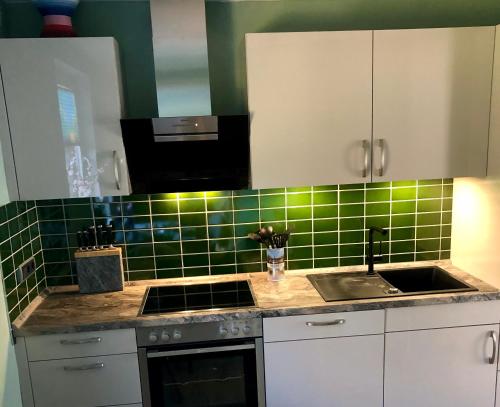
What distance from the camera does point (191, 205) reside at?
2.23 metres

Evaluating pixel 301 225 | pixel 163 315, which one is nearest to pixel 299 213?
pixel 301 225

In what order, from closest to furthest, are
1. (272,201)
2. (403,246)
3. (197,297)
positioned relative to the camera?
(197,297) → (272,201) → (403,246)

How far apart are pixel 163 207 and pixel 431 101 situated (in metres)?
1.51

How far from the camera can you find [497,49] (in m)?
1.91

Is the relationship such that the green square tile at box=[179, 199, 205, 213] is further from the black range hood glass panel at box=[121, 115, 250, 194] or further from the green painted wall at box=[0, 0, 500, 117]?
the green painted wall at box=[0, 0, 500, 117]

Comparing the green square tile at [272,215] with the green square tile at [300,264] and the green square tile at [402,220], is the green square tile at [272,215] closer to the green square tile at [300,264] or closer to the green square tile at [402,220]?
the green square tile at [300,264]

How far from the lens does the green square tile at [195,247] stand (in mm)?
2266

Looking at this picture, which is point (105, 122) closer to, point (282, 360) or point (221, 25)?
point (221, 25)

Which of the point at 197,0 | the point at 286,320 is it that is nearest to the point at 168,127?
the point at 197,0

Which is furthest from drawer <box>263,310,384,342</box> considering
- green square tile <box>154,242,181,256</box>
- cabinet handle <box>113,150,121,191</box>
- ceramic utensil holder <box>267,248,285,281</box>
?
cabinet handle <box>113,150,121,191</box>

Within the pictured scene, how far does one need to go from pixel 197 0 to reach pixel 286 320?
1550 millimetres

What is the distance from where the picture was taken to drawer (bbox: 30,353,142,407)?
1796mm

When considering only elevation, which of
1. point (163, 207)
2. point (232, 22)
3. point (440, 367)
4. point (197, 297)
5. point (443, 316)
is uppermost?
point (232, 22)

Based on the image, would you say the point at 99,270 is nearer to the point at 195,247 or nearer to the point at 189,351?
the point at 195,247
